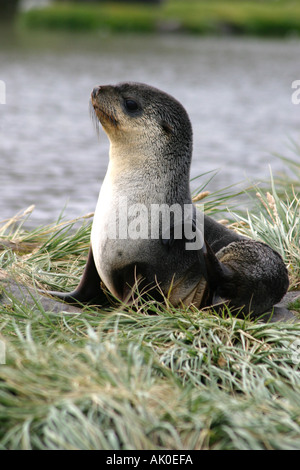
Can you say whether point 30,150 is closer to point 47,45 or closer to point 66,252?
point 66,252

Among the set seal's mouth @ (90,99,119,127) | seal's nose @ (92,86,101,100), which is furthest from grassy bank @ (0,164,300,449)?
seal's nose @ (92,86,101,100)

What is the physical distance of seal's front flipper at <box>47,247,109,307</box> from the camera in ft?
15.8

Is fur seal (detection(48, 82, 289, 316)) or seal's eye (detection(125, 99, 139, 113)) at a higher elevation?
seal's eye (detection(125, 99, 139, 113))

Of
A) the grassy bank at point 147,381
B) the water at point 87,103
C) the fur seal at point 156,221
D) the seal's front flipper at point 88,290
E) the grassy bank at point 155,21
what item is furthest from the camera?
the grassy bank at point 155,21

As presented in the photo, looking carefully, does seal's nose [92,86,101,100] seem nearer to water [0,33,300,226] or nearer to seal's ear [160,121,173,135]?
seal's ear [160,121,173,135]

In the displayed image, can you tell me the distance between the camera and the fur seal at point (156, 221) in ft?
14.6

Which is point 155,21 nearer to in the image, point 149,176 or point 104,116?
point 104,116

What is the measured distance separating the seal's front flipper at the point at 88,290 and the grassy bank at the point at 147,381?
25cm

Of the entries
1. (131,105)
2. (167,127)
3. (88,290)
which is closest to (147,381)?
(88,290)

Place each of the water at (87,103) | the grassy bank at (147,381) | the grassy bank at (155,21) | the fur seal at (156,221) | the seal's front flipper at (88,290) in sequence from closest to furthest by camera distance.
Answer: the grassy bank at (147,381)
the fur seal at (156,221)
the seal's front flipper at (88,290)
the water at (87,103)
the grassy bank at (155,21)

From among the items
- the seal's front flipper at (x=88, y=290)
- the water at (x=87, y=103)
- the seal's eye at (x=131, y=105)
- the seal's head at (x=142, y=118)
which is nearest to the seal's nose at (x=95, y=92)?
the seal's head at (x=142, y=118)

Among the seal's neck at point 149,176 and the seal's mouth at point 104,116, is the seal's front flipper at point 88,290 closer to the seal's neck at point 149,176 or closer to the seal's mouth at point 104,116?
the seal's neck at point 149,176

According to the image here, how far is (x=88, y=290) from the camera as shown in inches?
190

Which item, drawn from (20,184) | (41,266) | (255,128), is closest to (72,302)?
(41,266)
